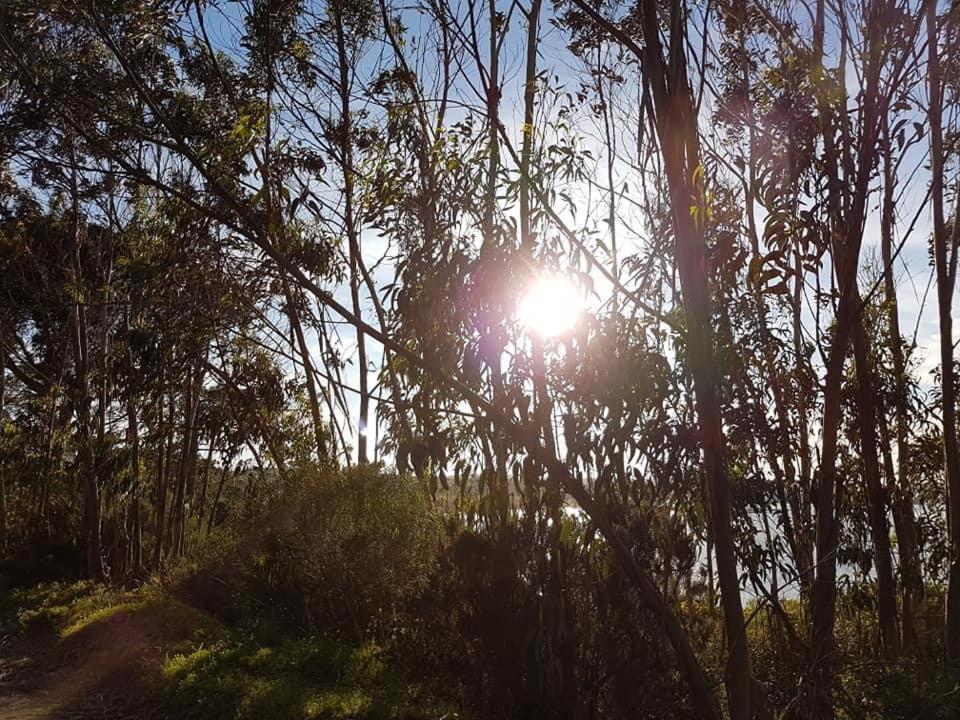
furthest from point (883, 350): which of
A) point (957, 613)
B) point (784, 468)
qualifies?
point (784, 468)

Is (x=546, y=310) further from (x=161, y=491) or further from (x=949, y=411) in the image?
(x=161, y=491)

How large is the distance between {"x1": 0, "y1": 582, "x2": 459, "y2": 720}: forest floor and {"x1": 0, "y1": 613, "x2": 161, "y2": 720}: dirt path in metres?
0.01

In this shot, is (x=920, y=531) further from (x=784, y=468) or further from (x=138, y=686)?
(x=138, y=686)

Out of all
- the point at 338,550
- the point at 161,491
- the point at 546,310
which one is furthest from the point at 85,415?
the point at 546,310

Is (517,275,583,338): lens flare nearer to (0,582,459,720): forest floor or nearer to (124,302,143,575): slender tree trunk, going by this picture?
(0,582,459,720): forest floor

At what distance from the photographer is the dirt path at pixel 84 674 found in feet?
23.0

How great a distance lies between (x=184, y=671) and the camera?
23.8ft

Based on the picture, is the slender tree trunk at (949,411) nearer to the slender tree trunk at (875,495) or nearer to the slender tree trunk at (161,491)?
the slender tree trunk at (875,495)

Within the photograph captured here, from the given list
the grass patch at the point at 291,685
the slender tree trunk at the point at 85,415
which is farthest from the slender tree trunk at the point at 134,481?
the grass patch at the point at 291,685

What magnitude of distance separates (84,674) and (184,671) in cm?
162

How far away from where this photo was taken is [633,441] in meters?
4.06

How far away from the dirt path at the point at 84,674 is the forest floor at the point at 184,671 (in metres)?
0.01

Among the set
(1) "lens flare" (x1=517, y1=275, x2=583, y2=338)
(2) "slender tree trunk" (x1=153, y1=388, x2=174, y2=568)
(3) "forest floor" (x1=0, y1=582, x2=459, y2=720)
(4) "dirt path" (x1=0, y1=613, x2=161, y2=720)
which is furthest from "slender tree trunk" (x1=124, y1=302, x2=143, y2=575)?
(1) "lens flare" (x1=517, y1=275, x2=583, y2=338)

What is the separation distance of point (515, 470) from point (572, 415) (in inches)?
15.3
